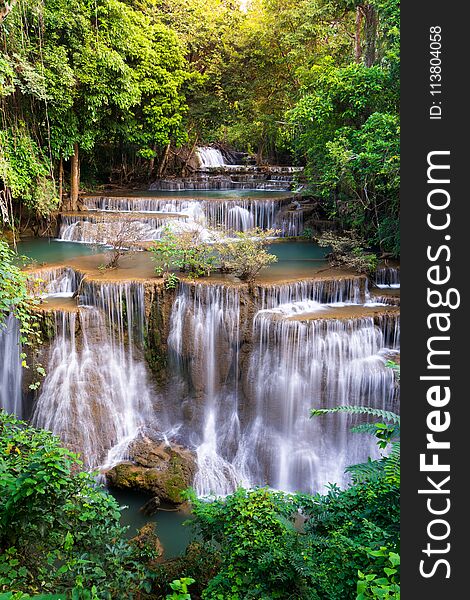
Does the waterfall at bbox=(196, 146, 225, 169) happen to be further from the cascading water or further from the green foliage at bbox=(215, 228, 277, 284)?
the green foliage at bbox=(215, 228, 277, 284)

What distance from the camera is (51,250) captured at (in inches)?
496

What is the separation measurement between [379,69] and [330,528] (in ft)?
31.6

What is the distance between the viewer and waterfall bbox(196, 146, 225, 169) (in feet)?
89.4

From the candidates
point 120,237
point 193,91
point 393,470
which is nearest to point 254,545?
point 393,470

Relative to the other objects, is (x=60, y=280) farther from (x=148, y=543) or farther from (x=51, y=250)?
(x=148, y=543)

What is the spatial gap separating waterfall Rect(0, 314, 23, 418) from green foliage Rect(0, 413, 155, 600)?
4.95 metres

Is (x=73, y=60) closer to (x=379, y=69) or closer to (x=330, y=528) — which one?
(x=379, y=69)

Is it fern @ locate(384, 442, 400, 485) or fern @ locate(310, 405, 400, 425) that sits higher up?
fern @ locate(310, 405, 400, 425)

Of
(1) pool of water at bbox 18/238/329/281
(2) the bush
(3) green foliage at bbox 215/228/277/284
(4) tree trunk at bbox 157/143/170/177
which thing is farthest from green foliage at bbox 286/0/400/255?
(4) tree trunk at bbox 157/143/170/177

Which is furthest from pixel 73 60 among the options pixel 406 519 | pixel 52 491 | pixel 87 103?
pixel 406 519

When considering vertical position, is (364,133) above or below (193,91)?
below

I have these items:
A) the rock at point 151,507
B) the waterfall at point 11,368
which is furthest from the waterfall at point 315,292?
the waterfall at point 11,368

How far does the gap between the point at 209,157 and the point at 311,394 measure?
2203 cm

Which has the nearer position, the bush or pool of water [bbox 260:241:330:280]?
the bush
